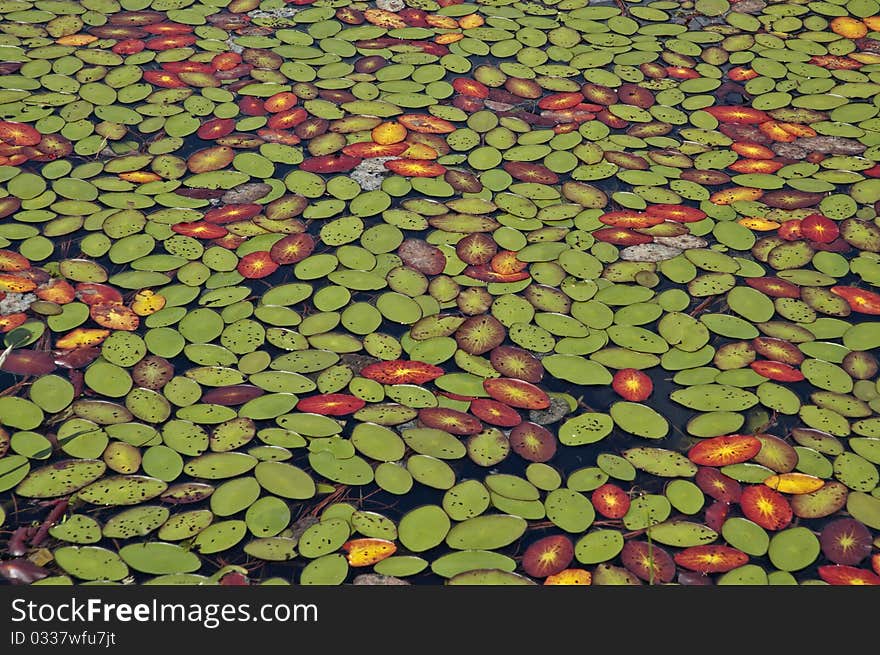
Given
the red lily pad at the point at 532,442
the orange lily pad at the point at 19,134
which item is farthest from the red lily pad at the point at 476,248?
the orange lily pad at the point at 19,134

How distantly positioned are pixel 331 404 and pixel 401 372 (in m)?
0.27

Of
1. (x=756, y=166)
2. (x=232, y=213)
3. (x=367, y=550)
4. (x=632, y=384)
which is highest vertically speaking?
(x=756, y=166)

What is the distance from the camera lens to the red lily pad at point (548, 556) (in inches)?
106

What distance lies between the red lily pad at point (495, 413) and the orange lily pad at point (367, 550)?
0.56 meters

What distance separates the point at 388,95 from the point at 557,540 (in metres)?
2.48

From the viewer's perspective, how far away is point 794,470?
2979 millimetres

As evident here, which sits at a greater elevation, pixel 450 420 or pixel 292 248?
pixel 292 248

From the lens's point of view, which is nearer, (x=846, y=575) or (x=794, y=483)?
(x=846, y=575)

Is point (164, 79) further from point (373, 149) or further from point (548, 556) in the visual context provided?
point (548, 556)

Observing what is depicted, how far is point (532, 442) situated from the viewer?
3.05m

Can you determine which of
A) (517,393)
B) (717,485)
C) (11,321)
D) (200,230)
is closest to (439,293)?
(517,393)

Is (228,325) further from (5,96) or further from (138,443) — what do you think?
(5,96)

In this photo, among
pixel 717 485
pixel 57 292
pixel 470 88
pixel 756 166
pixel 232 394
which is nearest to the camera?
pixel 717 485

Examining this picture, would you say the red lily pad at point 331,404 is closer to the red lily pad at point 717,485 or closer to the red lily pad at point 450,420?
the red lily pad at point 450,420
